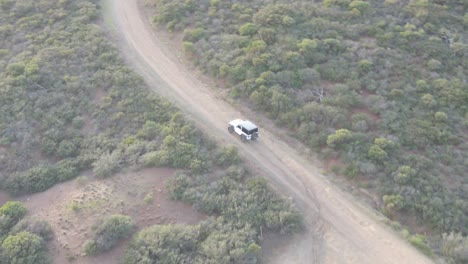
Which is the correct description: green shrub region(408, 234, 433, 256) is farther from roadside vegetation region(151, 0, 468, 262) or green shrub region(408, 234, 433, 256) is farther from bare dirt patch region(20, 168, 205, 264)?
bare dirt patch region(20, 168, 205, 264)

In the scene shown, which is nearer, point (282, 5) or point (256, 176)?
point (256, 176)

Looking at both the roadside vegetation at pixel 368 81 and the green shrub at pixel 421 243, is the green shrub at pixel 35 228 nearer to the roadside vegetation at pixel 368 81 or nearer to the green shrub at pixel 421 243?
the roadside vegetation at pixel 368 81

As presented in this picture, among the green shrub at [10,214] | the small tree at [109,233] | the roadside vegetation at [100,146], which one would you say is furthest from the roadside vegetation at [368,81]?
the green shrub at [10,214]

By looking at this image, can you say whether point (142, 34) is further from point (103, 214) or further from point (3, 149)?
point (103, 214)

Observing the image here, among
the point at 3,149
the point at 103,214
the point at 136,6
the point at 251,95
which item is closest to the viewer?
the point at 103,214

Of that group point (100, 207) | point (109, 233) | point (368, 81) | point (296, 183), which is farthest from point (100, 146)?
point (368, 81)

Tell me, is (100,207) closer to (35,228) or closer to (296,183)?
(35,228)

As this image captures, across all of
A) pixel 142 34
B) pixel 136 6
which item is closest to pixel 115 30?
pixel 142 34
